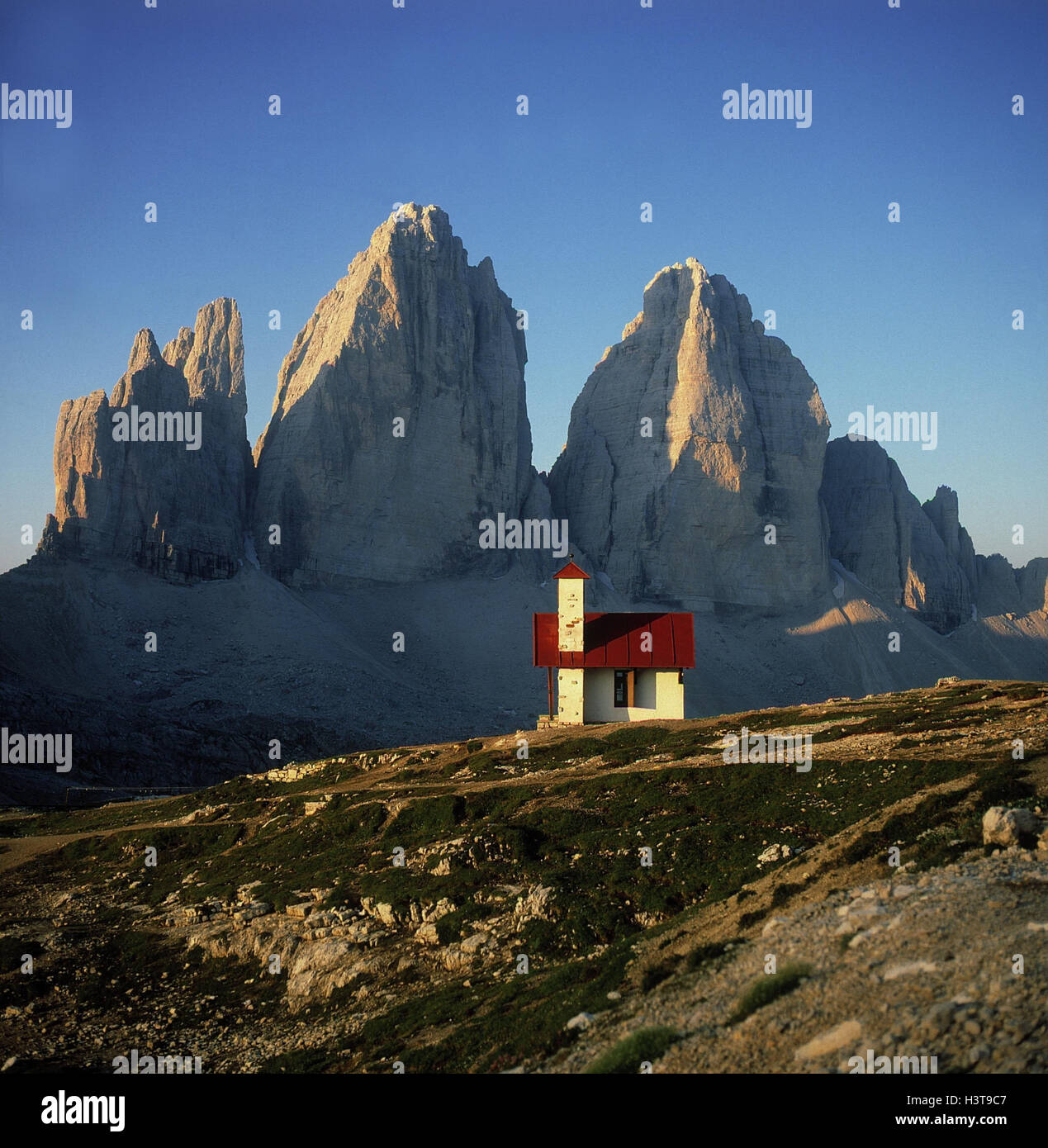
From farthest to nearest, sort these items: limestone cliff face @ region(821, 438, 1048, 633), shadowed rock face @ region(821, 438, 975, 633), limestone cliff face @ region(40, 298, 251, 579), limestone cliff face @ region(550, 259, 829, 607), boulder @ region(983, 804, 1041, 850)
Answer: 1. limestone cliff face @ region(821, 438, 1048, 633)
2. shadowed rock face @ region(821, 438, 975, 633)
3. limestone cliff face @ region(550, 259, 829, 607)
4. limestone cliff face @ region(40, 298, 251, 579)
5. boulder @ region(983, 804, 1041, 850)

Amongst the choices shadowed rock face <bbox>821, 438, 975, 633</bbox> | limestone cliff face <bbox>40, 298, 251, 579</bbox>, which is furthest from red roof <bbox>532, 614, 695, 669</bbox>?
shadowed rock face <bbox>821, 438, 975, 633</bbox>

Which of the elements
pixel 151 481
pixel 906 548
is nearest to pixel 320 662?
pixel 151 481

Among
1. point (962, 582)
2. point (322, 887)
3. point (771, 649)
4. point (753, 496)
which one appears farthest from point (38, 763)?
point (962, 582)

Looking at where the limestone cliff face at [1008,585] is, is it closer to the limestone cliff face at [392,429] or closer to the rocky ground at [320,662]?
the rocky ground at [320,662]

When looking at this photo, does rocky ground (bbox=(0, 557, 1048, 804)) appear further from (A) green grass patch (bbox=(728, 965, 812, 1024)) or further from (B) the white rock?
(B) the white rock

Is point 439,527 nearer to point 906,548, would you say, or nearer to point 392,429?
point 392,429
